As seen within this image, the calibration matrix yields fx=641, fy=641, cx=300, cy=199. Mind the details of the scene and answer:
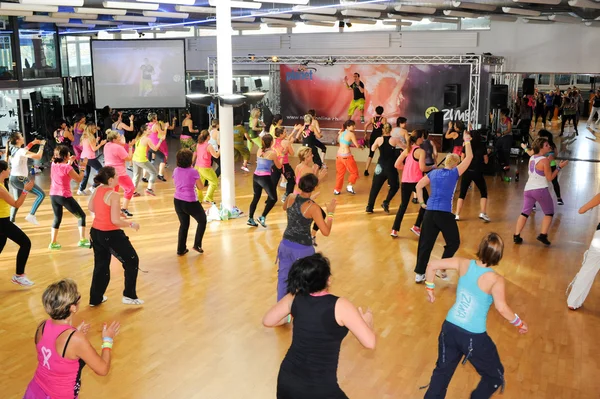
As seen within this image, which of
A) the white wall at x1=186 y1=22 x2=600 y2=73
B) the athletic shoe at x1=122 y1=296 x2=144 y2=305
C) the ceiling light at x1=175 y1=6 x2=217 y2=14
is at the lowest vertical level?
the athletic shoe at x1=122 y1=296 x2=144 y2=305

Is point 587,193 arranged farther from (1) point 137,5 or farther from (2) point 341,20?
(1) point 137,5

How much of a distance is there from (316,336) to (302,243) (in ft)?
6.88

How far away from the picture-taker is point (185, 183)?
6.78 metres

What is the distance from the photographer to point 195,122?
18.0m

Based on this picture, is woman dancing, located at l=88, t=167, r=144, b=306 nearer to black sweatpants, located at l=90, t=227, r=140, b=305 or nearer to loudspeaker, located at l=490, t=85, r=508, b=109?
black sweatpants, located at l=90, t=227, r=140, b=305

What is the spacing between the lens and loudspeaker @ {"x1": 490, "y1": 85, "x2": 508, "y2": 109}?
13570 millimetres

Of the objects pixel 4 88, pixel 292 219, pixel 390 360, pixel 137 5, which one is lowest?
pixel 390 360

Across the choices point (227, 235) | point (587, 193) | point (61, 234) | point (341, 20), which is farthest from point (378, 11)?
point (61, 234)

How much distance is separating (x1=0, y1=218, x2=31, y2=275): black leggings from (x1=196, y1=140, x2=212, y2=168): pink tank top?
3.06 m

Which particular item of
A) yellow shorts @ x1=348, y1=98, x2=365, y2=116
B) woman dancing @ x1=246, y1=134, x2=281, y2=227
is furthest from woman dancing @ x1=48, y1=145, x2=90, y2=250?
yellow shorts @ x1=348, y1=98, x2=365, y2=116

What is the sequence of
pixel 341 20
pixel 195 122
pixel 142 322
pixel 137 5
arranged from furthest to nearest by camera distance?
1. pixel 195 122
2. pixel 341 20
3. pixel 137 5
4. pixel 142 322

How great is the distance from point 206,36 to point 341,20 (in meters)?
6.00

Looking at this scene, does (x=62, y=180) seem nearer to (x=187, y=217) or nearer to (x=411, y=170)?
(x=187, y=217)

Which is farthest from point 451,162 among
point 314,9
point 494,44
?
point 494,44
